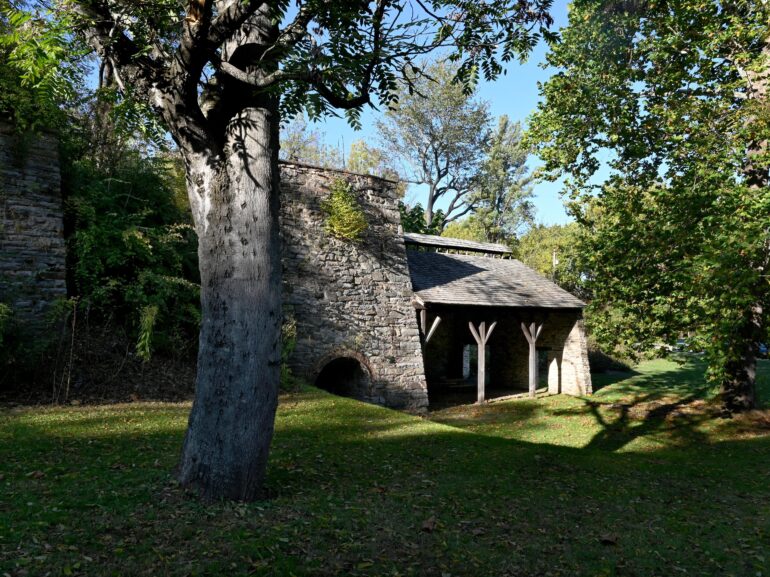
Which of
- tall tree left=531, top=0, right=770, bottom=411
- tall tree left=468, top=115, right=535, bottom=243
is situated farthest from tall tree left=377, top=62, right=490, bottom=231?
tall tree left=531, top=0, right=770, bottom=411

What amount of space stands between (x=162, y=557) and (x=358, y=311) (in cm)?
875

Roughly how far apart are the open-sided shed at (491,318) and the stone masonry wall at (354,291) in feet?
2.66

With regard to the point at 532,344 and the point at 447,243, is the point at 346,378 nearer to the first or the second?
the point at 532,344

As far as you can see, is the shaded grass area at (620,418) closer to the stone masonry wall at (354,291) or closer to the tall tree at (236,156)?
the stone masonry wall at (354,291)

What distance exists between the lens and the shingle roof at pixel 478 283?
13.1 m

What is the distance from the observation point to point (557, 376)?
1622cm

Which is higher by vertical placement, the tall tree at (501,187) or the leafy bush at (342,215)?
the tall tree at (501,187)

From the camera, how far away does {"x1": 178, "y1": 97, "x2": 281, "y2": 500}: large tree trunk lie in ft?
12.7

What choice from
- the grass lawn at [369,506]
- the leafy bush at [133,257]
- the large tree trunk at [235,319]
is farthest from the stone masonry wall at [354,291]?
the large tree trunk at [235,319]

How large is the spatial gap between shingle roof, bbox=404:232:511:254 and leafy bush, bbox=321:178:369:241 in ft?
11.2

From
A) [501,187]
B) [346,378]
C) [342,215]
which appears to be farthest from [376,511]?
Result: [501,187]

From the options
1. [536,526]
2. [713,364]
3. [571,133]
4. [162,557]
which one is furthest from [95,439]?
[571,133]

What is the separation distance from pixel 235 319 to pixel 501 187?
2868cm

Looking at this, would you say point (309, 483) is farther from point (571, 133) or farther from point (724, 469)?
point (571, 133)
